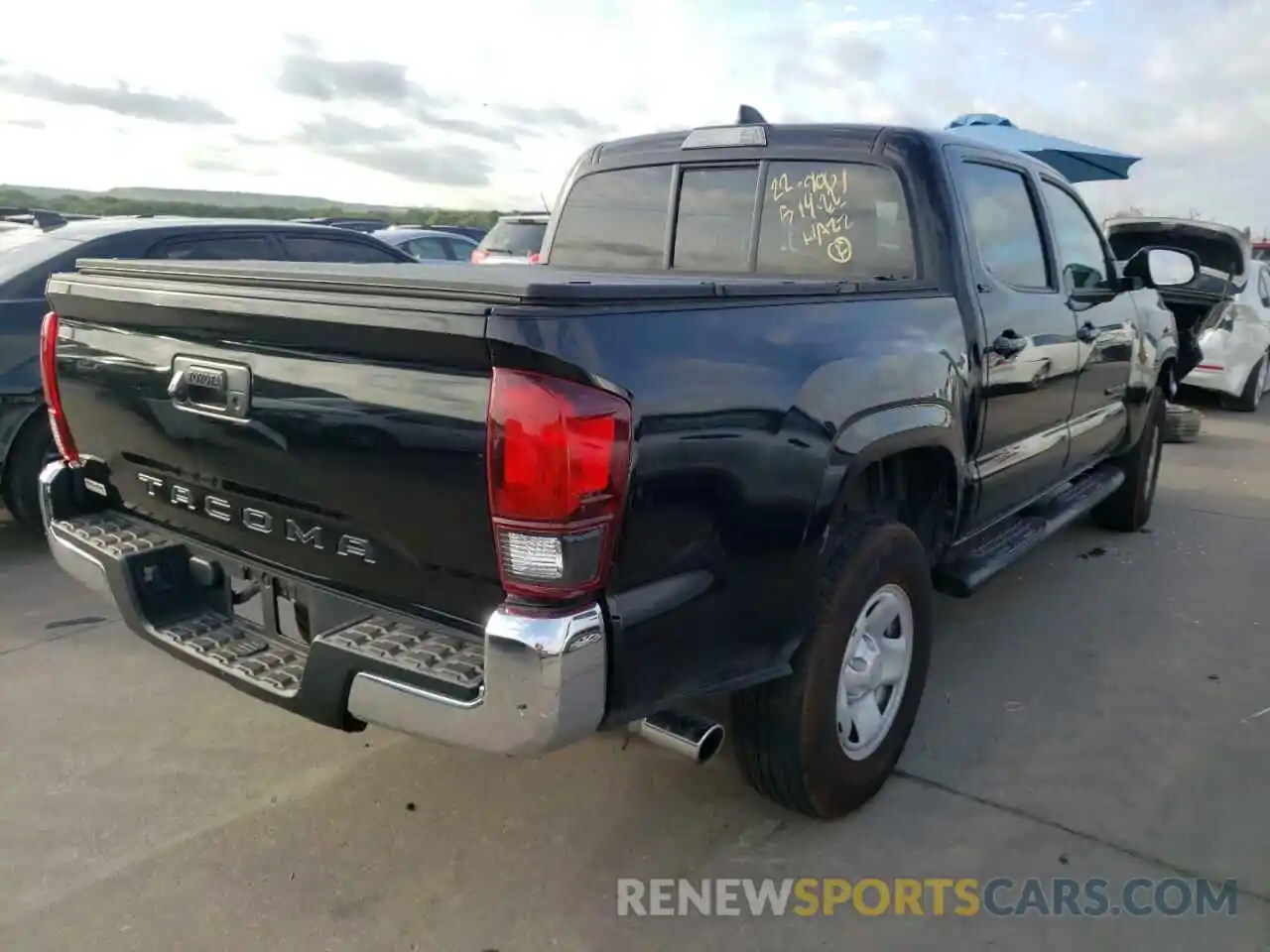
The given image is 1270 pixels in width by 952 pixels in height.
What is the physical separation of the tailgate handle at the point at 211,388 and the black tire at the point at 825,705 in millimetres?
1475

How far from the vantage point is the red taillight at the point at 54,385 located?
10.2ft

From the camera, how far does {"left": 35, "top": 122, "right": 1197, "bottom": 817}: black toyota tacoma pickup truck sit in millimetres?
2082

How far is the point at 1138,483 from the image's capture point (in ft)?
19.3

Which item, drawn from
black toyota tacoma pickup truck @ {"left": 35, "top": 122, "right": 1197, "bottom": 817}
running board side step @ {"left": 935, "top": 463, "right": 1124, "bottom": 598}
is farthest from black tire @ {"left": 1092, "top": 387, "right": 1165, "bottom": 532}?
black toyota tacoma pickup truck @ {"left": 35, "top": 122, "right": 1197, "bottom": 817}

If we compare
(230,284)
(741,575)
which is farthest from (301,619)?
(741,575)

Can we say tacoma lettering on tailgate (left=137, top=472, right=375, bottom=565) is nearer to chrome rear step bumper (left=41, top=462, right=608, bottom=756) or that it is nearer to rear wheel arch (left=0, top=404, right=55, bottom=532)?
chrome rear step bumper (left=41, top=462, right=608, bottom=756)

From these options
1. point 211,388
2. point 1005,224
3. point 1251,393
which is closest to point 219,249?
point 211,388

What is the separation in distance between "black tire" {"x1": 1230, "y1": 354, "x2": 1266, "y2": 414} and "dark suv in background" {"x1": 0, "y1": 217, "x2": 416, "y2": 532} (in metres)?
9.27

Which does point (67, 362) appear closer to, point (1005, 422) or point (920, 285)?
point (920, 285)

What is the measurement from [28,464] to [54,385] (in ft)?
8.10

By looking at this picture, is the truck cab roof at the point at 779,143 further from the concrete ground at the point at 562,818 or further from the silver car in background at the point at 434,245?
the silver car in background at the point at 434,245

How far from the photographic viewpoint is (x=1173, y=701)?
12.6ft

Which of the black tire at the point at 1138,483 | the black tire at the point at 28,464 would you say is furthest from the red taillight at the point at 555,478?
the black tire at the point at 1138,483

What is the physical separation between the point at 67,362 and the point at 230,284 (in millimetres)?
843
